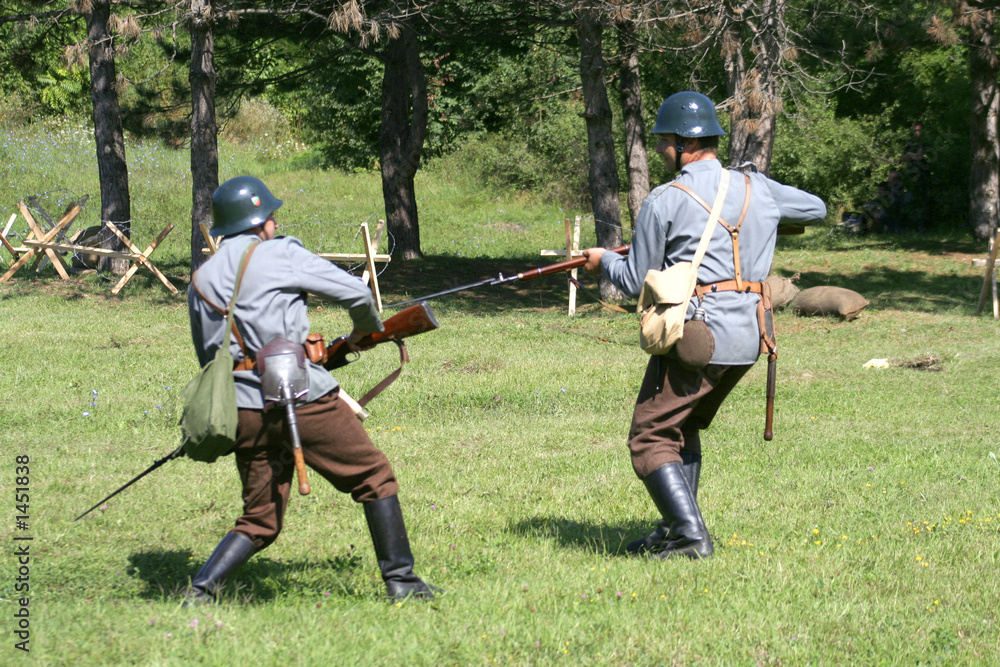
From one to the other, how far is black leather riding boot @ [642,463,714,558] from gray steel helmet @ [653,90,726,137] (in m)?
1.61

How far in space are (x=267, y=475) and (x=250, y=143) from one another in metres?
36.2

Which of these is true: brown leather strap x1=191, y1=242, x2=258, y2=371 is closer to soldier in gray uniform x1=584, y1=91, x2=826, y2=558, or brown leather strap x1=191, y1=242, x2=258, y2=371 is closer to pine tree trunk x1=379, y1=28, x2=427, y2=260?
soldier in gray uniform x1=584, y1=91, x2=826, y2=558

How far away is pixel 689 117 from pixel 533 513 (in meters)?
2.64

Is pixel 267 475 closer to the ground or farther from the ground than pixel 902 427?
farther from the ground

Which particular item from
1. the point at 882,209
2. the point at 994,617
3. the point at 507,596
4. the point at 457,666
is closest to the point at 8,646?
the point at 457,666

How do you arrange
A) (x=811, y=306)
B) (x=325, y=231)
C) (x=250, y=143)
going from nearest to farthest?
(x=811, y=306)
(x=325, y=231)
(x=250, y=143)

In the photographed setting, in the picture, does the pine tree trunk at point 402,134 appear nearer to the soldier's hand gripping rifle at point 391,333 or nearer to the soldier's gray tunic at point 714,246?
the soldier's gray tunic at point 714,246

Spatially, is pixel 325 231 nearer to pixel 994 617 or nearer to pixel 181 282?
pixel 181 282

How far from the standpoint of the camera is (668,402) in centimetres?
489

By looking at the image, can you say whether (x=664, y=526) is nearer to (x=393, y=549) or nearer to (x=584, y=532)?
(x=584, y=532)

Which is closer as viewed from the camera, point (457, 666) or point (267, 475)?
point (457, 666)

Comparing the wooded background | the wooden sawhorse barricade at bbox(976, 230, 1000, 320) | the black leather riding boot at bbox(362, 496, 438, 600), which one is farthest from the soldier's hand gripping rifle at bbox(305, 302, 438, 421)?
the wooden sawhorse barricade at bbox(976, 230, 1000, 320)

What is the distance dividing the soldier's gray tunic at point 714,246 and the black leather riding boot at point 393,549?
152 cm

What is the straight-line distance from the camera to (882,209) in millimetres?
26906
